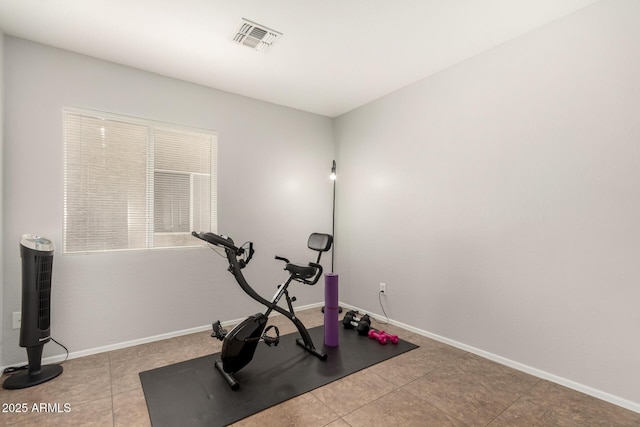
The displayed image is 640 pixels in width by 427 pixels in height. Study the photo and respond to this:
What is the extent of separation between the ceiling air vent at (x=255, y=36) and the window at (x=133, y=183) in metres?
1.26

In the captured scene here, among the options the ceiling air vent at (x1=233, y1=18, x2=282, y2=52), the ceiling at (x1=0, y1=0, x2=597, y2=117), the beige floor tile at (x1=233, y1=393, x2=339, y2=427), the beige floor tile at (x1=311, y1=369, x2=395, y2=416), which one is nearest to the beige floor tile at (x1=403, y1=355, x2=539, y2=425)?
the beige floor tile at (x1=311, y1=369, x2=395, y2=416)

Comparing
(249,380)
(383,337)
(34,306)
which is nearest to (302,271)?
(249,380)

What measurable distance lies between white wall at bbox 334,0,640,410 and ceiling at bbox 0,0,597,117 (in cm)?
33

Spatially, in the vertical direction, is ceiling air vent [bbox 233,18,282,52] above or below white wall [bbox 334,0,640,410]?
above

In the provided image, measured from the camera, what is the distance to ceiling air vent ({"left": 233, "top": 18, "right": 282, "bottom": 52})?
2.41 metres

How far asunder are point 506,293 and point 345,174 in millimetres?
2545

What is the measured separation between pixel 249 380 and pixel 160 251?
1695 millimetres

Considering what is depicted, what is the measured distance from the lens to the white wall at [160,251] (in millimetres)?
2562

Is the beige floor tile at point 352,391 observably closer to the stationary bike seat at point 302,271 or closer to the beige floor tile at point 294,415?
the beige floor tile at point 294,415

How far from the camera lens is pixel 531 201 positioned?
2510 millimetres

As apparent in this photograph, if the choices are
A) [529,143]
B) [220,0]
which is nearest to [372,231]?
[529,143]

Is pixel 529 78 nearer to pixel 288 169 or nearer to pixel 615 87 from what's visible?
pixel 615 87

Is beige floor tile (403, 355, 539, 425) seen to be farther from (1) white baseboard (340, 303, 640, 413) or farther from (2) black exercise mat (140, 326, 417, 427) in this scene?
(2) black exercise mat (140, 326, 417, 427)

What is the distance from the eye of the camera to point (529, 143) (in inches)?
99.2
